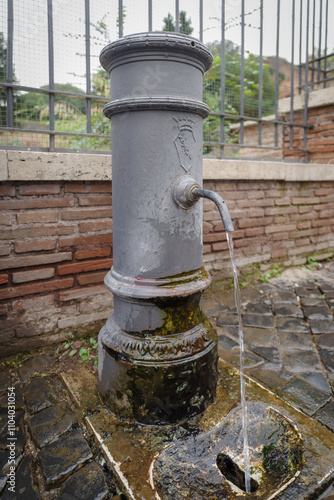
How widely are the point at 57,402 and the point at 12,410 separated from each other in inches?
8.1

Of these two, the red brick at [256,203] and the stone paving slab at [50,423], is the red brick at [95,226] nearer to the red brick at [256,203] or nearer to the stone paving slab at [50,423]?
the stone paving slab at [50,423]

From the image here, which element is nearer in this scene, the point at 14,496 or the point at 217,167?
the point at 14,496

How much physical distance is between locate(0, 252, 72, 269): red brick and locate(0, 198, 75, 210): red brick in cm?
31

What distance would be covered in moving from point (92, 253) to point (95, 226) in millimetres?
189

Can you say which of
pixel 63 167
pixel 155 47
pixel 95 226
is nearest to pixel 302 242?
pixel 95 226

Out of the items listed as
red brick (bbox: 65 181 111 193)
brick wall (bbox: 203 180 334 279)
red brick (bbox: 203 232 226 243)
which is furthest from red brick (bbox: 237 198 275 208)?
red brick (bbox: 65 181 111 193)

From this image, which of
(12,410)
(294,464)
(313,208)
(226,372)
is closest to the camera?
(294,464)

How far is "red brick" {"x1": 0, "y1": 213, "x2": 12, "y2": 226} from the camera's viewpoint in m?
1.96

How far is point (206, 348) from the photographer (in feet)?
5.04

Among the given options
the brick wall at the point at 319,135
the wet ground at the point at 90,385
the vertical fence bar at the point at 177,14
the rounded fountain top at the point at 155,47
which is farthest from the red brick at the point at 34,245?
the brick wall at the point at 319,135

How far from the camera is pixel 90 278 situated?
232cm

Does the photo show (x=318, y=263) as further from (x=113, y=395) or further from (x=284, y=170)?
(x=113, y=395)

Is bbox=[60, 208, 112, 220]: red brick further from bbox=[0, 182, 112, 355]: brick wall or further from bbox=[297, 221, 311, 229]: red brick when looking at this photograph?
bbox=[297, 221, 311, 229]: red brick

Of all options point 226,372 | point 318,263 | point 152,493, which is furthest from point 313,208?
point 152,493
